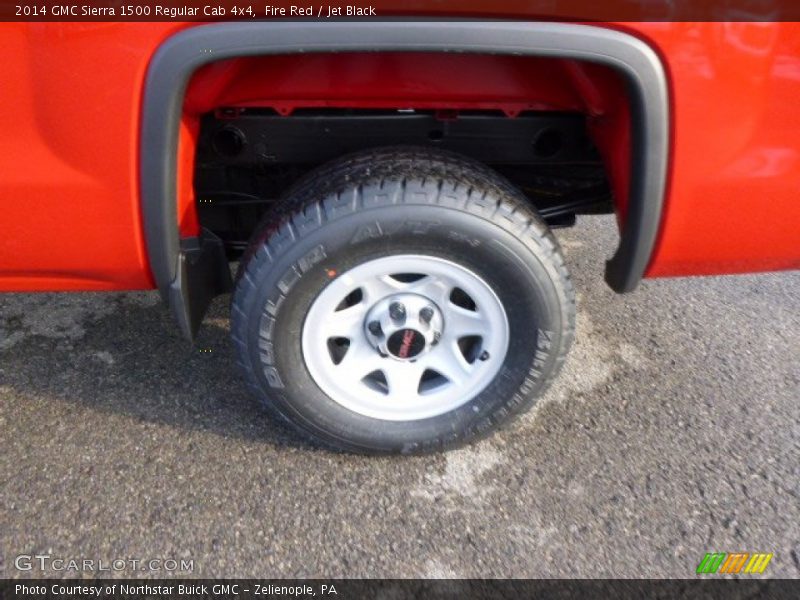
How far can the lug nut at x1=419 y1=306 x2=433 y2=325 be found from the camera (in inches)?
77.6

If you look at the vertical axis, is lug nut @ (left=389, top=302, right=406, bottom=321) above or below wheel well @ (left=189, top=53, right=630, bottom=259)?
below

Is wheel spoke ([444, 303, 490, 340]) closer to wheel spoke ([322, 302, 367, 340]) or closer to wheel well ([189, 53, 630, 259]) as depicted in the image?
wheel spoke ([322, 302, 367, 340])

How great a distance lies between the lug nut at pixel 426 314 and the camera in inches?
77.6

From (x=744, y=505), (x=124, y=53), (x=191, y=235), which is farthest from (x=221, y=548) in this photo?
(x=744, y=505)

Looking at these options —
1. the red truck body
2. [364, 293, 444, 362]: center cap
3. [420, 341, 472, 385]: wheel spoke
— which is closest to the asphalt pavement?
[420, 341, 472, 385]: wheel spoke

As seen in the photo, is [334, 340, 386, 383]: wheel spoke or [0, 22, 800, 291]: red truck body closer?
[0, 22, 800, 291]: red truck body

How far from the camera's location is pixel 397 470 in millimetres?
2104

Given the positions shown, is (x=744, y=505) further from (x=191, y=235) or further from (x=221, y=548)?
(x=191, y=235)

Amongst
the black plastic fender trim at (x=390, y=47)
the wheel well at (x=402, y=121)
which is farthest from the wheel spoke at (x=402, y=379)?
the black plastic fender trim at (x=390, y=47)

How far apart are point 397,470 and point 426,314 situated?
534 mm

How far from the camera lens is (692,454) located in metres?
2.16

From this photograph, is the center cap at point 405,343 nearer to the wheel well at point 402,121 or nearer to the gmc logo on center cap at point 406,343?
the gmc logo on center cap at point 406,343

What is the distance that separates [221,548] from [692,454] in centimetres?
154

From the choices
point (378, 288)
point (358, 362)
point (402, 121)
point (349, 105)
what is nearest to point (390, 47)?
point (349, 105)
